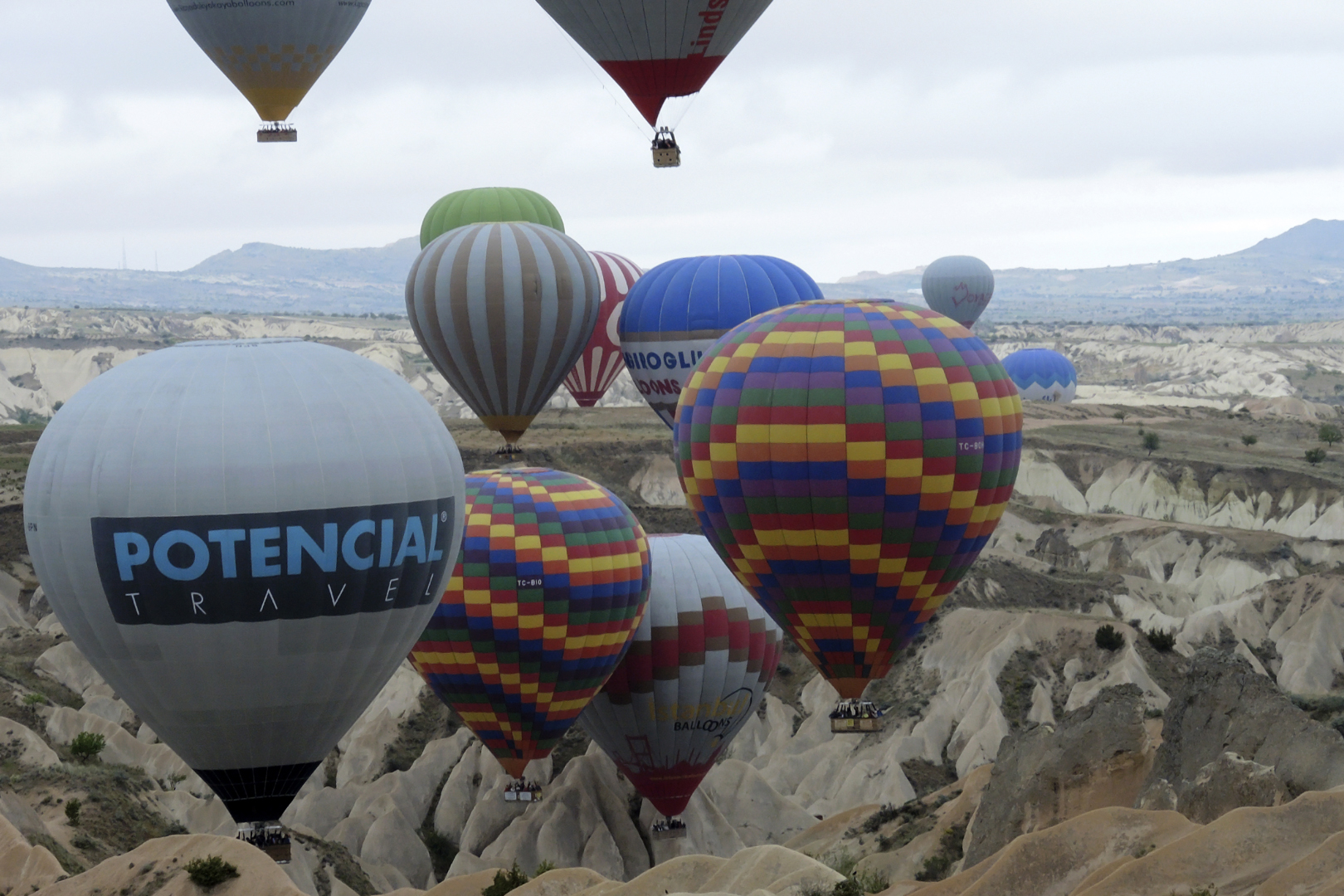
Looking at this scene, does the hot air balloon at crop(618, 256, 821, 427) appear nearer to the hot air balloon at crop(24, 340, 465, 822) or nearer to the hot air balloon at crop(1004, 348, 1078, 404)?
the hot air balloon at crop(24, 340, 465, 822)

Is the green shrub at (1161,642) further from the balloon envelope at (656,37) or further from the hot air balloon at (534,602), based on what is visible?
the balloon envelope at (656,37)

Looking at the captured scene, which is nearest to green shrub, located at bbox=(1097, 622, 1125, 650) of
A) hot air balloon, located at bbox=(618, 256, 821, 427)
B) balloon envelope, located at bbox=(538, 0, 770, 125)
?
hot air balloon, located at bbox=(618, 256, 821, 427)

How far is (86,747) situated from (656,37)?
874 inches

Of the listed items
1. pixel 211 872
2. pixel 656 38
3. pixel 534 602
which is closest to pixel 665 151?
pixel 656 38

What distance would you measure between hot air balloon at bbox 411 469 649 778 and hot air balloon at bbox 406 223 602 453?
8.03m

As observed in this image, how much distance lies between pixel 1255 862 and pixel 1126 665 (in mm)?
30058

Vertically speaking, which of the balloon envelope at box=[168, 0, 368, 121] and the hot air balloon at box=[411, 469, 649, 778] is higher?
the balloon envelope at box=[168, 0, 368, 121]

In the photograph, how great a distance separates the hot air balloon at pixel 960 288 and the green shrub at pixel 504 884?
321 ft

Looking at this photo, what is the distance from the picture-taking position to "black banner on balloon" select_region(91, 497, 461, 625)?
27078mm

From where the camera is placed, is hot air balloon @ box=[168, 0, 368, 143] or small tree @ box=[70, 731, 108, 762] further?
hot air balloon @ box=[168, 0, 368, 143]

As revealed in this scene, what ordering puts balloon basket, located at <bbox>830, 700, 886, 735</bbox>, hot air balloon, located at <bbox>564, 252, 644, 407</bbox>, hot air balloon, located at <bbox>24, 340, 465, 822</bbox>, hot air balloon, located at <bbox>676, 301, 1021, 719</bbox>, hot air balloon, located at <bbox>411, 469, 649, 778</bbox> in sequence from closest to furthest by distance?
hot air balloon, located at <bbox>24, 340, 465, 822</bbox>
hot air balloon, located at <bbox>676, 301, 1021, 719</bbox>
balloon basket, located at <bbox>830, 700, 886, 735</bbox>
hot air balloon, located at <bbox>411, 469, 649, 778</bbox>
hot air balloon, located at <bbox>564, 252, 644, 407</bbox>

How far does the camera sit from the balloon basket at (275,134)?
47.2 metres

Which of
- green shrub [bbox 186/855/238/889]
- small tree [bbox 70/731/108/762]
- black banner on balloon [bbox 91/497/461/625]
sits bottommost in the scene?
small tree [bbox 70/731/108/762]

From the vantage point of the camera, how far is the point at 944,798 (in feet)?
133
